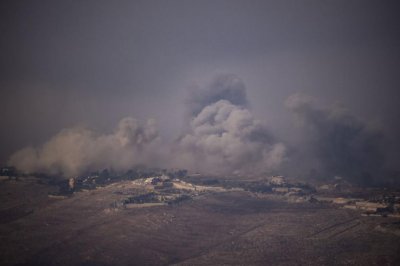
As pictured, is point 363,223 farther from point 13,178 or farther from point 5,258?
point 13,178

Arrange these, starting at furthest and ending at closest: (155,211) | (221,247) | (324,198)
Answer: (324,198) → (155,211) → (221,247)

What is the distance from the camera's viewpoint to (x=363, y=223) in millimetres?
81375

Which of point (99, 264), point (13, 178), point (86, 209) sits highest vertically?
point (13, 178)

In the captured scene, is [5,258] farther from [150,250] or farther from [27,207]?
[27,207]

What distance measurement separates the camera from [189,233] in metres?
77.4

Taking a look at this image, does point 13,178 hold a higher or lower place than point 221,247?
higher

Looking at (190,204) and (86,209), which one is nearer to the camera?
(86,209)

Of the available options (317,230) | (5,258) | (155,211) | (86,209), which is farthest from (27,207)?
(317,230)

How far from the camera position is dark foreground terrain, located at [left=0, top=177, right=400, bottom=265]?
6212 centimetres

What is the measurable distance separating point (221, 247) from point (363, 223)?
30560 millimetres

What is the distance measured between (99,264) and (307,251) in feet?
101

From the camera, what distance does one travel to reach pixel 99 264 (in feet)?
197

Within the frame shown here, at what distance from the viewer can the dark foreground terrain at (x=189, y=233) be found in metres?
62.1

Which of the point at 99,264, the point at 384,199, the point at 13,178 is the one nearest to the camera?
the point at 99,264
